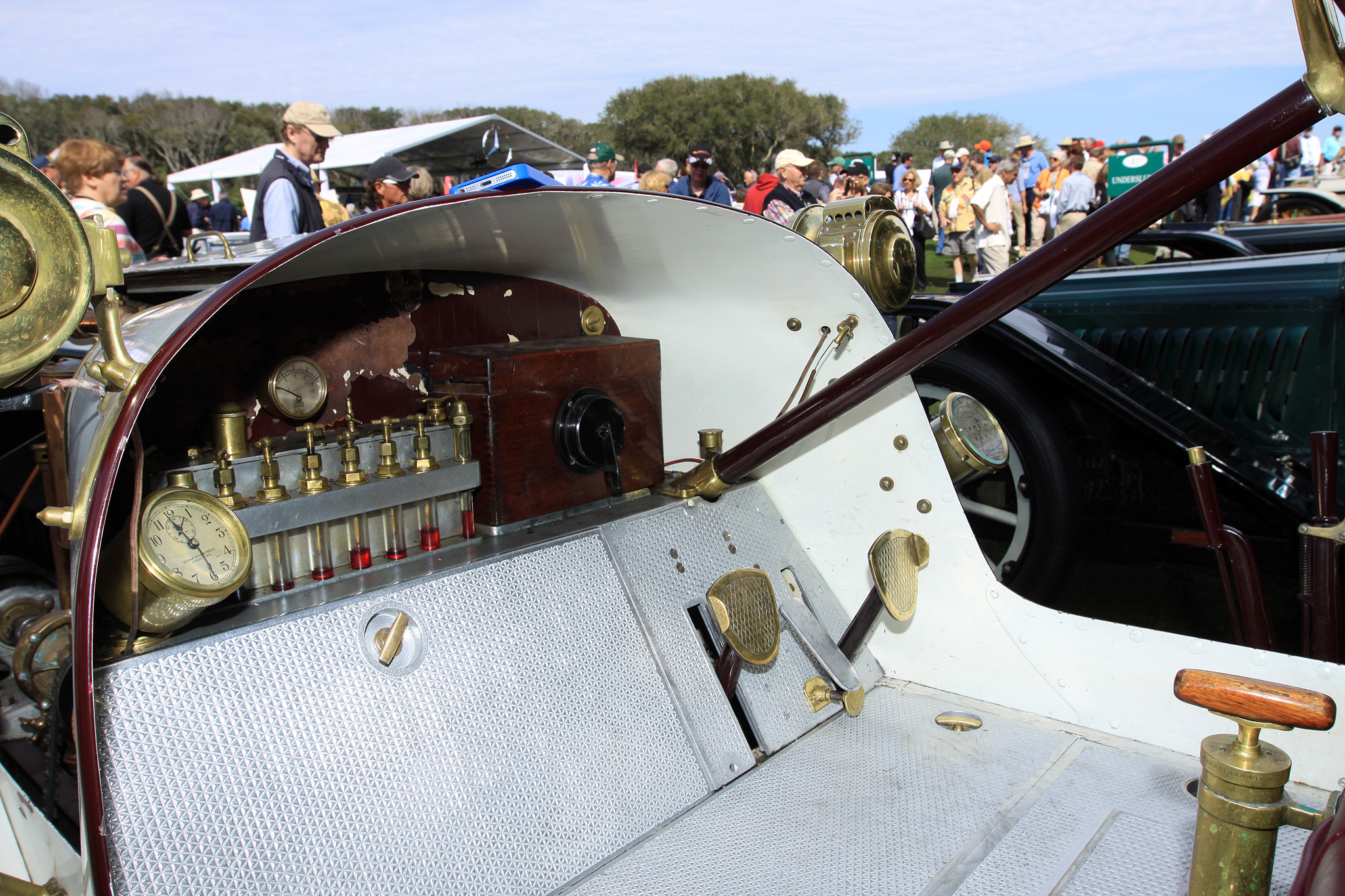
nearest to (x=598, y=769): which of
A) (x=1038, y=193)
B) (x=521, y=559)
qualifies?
(x=521, y=559)

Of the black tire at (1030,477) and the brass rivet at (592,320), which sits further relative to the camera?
the black tire at (1030,477)

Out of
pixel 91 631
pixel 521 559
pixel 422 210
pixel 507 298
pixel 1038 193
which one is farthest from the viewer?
pixel 1038 193

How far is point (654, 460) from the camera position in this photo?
88.5 inches

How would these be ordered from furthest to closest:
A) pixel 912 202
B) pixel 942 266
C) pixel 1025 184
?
pixel 942 266 < pixel 1025 184 < pixel 912 202

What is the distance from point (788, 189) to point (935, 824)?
A: 5.75 meters

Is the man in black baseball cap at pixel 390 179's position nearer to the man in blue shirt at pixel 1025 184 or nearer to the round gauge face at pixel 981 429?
the round gauge face at pixel 981 429

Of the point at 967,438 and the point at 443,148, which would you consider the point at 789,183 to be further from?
the point at 443,148

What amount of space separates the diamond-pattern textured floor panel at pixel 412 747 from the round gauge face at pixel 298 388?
459 mm

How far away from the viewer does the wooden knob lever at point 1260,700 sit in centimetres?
82

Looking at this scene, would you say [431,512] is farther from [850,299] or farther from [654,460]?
[850,299]

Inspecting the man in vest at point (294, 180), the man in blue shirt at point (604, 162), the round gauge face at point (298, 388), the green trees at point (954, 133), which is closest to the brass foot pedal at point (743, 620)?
the round gauge face at point (298, 388)

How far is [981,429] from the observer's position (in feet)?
7.36

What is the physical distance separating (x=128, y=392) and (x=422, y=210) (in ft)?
1.74

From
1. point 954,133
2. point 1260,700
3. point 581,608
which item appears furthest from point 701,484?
point 954,133
